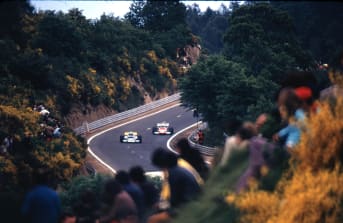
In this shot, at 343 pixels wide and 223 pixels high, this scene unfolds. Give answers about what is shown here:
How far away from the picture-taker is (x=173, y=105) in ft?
251

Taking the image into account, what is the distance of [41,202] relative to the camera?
867 centimetres

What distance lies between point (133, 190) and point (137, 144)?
45277 millimetres

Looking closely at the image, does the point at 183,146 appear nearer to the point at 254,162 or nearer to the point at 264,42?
the point at 254,162

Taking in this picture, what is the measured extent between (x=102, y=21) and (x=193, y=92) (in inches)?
1085

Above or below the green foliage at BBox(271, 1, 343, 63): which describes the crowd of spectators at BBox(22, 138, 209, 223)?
above

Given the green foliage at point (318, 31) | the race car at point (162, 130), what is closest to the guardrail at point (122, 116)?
the race car at point (162, 130)

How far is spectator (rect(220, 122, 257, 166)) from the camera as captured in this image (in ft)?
24.6

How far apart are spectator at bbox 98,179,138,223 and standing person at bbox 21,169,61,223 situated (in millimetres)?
672

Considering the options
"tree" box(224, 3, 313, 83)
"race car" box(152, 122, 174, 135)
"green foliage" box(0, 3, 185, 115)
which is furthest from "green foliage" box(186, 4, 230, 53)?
"race car" box(152, 122, 174, 135)

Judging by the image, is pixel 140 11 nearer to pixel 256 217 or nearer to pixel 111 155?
pixel 111 155

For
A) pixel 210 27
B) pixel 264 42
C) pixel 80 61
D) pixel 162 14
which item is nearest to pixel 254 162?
pixel 264 42

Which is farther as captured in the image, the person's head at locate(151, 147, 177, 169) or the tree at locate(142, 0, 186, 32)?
the tree at locate(142, 0, 186, 32)

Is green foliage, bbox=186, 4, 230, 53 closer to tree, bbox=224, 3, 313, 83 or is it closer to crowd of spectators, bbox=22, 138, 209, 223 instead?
tree, bbox=224, 3, 313, 83

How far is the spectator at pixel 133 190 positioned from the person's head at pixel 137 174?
174 millimetres
